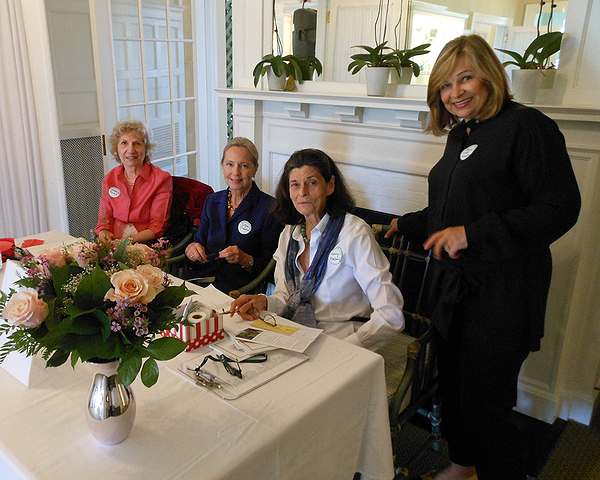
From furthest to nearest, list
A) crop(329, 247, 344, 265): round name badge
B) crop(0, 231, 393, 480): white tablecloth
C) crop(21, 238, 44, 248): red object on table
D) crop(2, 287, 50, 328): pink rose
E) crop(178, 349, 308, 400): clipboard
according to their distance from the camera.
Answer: crop(21, 238, 44, 248): red object on table
crop(329, 247, 344, 265): round name badge
crop(178, 349, 308, 400): clipboard
crop(0, 231, 393, 480): white tablecloth
crop(2, 287, 50, 328): pink rose

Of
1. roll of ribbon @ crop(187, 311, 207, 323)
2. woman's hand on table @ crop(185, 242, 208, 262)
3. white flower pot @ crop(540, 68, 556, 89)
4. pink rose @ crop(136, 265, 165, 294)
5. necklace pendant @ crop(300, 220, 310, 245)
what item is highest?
white flower pot @ crop(540, 68, 556, 89)

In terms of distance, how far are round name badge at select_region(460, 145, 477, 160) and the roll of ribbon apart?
945 mm

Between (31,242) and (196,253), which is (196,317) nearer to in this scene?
(196,253)

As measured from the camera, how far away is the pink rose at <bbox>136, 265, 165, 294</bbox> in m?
0.99

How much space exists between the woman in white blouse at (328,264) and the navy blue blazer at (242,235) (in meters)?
0.40

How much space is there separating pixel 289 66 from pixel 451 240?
1624mm

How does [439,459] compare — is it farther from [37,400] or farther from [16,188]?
[16,188]

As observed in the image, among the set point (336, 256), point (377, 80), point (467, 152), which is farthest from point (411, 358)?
point (377, 80)

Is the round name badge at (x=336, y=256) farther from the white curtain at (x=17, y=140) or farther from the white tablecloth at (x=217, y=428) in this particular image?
the white curtain at (x=17, y=140)

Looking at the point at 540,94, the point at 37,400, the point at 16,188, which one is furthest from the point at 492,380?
the point at 16,188

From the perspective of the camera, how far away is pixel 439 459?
210cm

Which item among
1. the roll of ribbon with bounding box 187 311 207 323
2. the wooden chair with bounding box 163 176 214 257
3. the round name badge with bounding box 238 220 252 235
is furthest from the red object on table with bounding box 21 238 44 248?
the roll of ribbon with bounding box 187 311 207 323

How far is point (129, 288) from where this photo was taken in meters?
0.93

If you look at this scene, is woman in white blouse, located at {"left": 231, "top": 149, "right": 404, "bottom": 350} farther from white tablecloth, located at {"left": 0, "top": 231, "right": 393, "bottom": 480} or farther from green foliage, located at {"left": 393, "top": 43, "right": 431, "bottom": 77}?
green foliage, located at {"left": 393, "top": 43, "right": 431, "bottom": 77}
